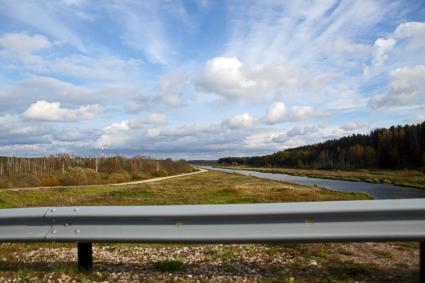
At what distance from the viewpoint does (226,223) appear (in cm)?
420

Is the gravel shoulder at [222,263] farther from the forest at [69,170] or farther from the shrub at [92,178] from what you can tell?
the shrub at [92,178]

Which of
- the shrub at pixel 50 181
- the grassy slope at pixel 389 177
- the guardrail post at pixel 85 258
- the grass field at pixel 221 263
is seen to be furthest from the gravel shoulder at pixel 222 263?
the grassy slope at pixel 389 177

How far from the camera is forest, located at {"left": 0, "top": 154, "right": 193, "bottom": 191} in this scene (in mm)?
41844

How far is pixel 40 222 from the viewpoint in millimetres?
4629

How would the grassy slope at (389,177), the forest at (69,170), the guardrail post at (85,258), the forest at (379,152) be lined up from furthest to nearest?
the forest at (379,152)
the grassy slope at (389,177)
the forest at (69,170)
the guardrail post at (85,258)

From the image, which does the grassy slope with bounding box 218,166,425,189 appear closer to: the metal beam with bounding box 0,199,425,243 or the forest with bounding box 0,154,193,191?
the forest with bounding box 0,154,193,191

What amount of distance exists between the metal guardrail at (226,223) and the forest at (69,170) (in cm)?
3587

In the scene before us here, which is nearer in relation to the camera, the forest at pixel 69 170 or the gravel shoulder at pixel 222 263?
the gravel shoulder at pixel 222 263

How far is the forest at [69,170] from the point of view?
137ft

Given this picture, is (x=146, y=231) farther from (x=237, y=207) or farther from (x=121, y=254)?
(x=121, y=254)

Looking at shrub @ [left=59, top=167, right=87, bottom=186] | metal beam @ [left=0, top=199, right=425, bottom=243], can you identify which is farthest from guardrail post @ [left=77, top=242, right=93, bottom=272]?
shrub @ [left=59, top=167, right=87, bottom=186]

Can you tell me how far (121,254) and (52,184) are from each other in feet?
127

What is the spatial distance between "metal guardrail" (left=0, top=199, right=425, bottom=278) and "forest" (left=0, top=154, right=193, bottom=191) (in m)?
35.9

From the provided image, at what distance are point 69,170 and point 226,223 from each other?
51.8 metres
